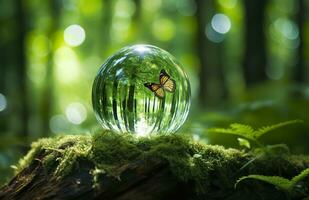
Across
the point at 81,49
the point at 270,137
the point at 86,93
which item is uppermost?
the point at 81,49

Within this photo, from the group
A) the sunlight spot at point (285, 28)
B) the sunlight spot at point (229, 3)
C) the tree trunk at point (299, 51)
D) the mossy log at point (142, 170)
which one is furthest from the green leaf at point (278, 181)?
the sunlight spot at point (285, 28)

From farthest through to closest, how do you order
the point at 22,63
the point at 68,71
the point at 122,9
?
1. the point at 68,71
2. the point at 122,9
3. the point at 22,63

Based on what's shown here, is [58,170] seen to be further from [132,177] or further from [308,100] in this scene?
[308,100]

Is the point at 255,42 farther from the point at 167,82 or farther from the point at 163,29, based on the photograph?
the point at 163,29

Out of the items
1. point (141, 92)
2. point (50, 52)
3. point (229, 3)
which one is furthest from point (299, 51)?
point (141, 92)

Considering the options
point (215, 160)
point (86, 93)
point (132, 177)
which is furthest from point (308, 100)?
point (86, 93)

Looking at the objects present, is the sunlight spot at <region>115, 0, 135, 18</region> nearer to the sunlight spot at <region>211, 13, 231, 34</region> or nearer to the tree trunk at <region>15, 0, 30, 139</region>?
the sunlight spot at <region>211, 13, 231, 34</region>
